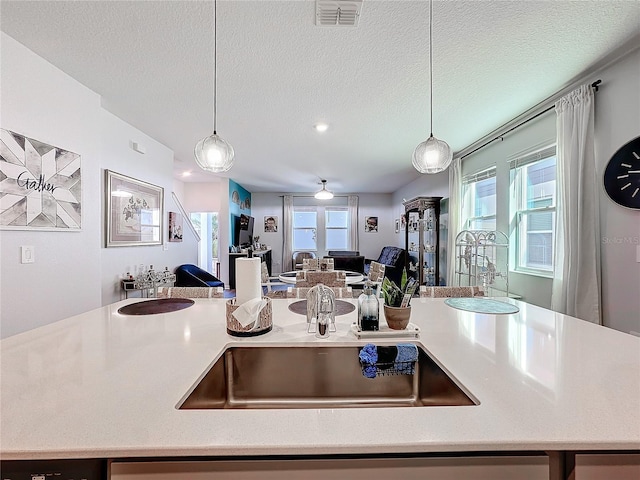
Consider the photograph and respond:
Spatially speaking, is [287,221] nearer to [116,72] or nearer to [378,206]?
[378,206]

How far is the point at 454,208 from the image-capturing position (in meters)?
4.30

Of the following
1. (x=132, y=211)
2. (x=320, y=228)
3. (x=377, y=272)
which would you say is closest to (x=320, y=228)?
(x=320, y=228)

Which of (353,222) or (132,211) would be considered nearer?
(132,211)

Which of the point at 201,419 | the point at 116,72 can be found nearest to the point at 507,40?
the point at 201,419

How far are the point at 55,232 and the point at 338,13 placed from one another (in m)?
2.54

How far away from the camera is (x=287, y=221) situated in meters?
8.10

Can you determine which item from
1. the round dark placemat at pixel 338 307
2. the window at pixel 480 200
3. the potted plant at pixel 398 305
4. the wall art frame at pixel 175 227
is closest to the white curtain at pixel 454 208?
the window at pixel 480 200

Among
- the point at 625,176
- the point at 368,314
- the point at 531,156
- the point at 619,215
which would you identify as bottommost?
the point at 368,314

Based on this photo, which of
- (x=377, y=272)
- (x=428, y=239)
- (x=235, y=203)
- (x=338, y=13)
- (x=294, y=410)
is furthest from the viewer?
(x=235, y=203)

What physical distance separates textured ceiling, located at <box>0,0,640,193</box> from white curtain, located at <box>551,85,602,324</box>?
35cm

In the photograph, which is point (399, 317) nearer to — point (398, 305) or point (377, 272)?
point (398, 305)

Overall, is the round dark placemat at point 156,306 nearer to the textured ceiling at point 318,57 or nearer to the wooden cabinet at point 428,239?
the textured ceiling at point 318,57

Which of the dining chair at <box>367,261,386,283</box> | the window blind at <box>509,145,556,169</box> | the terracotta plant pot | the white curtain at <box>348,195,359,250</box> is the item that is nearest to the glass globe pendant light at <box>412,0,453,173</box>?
the terracotta plant pot

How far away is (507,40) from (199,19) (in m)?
1.95
